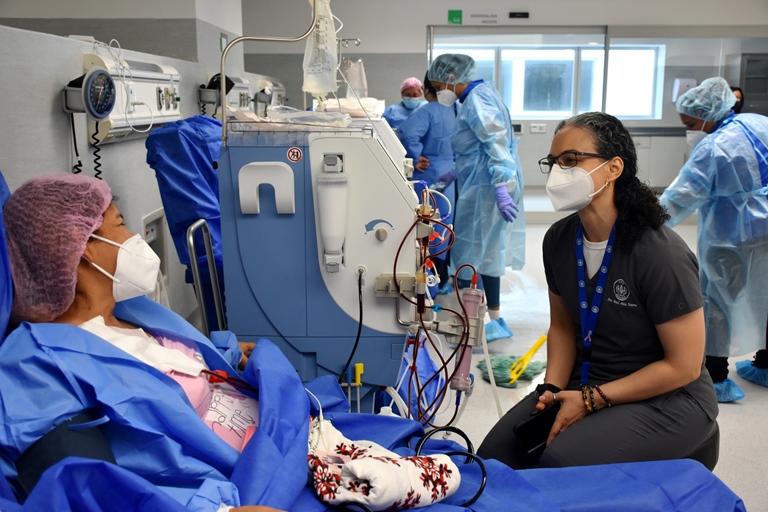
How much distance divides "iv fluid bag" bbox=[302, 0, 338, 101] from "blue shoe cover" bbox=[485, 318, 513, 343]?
2.07 m

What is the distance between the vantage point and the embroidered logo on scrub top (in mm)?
1789

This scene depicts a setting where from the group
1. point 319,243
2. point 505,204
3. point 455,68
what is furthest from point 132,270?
point 455,68

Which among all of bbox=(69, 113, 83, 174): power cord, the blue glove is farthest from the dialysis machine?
the blue glove

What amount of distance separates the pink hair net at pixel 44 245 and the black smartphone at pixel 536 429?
45.3 inches

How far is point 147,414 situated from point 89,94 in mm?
1416

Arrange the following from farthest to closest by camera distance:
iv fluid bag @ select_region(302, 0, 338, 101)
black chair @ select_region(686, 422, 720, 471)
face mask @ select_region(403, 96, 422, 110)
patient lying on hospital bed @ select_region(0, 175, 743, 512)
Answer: face mask @ select_region(403, 96, 422, 110) < iv fluid bag @ select_region(302, 0, 338, 101) < black chair @ select_region(686, 422, 720, 471) < patient lying on hospital bed @ select_region(0, 175, 743, 512)

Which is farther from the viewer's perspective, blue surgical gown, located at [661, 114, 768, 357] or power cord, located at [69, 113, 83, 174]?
blue surgical gown, located at [661, 114, 768, 357]

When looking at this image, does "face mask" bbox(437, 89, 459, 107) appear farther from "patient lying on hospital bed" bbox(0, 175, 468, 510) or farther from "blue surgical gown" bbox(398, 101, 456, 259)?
"patient lying on hospital bed" bbox(0, 175, 468, 510)

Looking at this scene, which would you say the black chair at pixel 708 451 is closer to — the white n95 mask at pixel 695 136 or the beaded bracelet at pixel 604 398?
the beaded bracelet at pixel 604 398

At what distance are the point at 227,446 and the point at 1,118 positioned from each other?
1.20m

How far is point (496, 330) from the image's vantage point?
3967 mm

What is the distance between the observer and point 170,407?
128cm

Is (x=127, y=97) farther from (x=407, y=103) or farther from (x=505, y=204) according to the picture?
(x=407, y=103)

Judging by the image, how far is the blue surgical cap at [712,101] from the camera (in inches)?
122
